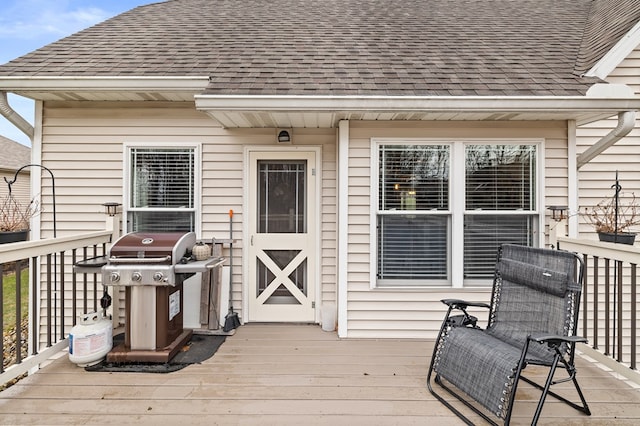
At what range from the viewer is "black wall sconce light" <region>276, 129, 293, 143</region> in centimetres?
398

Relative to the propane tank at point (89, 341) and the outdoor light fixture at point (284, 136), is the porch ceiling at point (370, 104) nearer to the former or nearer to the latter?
the outdoor light fixture at point (284, 136)

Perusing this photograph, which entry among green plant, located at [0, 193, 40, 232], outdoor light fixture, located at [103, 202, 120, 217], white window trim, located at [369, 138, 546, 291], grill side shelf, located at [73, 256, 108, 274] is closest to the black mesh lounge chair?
white window trim, located at [369, 138, 546, 291]

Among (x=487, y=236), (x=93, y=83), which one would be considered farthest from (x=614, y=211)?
(x=93, y=83)

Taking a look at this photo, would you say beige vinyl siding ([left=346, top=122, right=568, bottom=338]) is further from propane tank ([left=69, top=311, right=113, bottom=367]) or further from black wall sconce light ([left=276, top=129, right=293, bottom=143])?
propane tank ([left=69, top=311, right=113, bottom=367])

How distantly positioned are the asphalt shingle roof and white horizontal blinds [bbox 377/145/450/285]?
0.67m

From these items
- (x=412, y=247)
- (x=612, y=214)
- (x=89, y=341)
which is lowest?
(x=89, y=341)

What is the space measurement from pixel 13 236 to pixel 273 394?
9.37ft

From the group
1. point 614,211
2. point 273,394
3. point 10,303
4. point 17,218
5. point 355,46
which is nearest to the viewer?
point 273,394

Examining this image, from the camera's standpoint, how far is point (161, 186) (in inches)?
161

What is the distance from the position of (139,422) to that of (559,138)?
4.51 meters

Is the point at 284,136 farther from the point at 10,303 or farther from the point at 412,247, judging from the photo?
the point at 10,303

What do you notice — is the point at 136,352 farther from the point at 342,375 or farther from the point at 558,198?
the point at 558,198

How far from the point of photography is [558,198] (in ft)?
12.2

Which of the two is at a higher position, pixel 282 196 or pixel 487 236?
pixel 282 196
